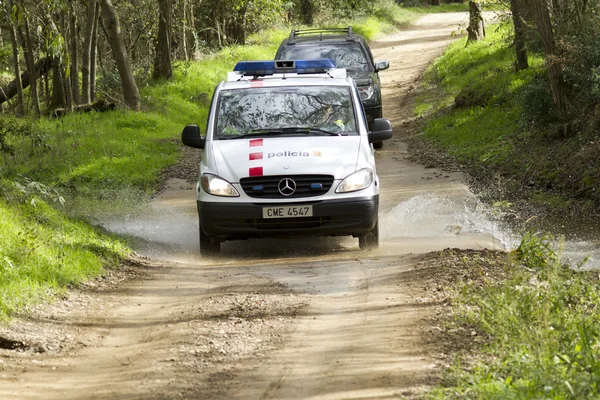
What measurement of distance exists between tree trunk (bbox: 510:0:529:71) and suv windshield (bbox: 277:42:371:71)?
370 cm

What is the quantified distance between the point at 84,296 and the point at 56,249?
3.51 feet

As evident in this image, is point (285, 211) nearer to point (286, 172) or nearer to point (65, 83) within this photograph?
point (286, 172)

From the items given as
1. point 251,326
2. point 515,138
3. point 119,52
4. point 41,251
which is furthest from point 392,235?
point 119,52

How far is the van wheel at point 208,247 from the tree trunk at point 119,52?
1208cm

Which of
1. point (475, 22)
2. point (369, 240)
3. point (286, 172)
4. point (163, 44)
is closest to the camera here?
point (286, 172)

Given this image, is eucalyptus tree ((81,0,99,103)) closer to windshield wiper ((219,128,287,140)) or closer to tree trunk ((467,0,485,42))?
tree trunk ((467,0,485,42))

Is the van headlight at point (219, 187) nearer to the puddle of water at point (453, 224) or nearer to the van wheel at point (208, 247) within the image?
the van wheel at point (208, 247)

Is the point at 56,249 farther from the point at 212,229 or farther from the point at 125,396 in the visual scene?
the point at 125,396

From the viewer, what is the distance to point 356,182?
382 inches

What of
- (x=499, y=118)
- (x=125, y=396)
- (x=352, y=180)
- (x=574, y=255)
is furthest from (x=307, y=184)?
(x=499, y=118)

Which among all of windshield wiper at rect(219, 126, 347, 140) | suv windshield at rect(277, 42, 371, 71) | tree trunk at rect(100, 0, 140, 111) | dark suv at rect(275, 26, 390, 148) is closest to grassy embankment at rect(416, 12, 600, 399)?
dark suv at rect(275, 26, 390, 148)

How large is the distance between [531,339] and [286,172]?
14.9 ft

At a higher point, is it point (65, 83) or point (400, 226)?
point (65, 83)

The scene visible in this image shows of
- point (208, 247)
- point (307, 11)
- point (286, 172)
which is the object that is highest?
point (307, 11)
